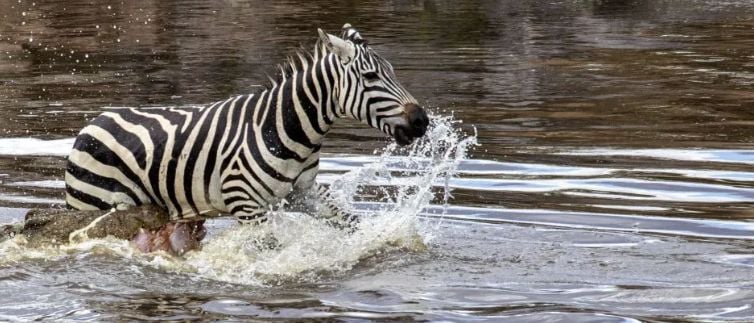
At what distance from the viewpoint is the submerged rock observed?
9688mm

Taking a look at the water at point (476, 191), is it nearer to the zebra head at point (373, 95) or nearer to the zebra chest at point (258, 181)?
the zebra chest at point (258, 181)

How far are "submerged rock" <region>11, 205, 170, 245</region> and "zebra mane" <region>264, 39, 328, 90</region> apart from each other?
1.17 m

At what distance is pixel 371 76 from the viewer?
30.7 ft

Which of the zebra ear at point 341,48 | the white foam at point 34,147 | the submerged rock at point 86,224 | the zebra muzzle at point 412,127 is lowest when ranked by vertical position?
the white foam at point 34,147

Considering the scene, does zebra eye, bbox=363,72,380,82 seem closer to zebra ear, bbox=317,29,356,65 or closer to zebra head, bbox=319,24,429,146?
zebra head, bbox=319,24,429,146

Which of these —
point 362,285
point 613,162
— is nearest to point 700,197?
point 613,162

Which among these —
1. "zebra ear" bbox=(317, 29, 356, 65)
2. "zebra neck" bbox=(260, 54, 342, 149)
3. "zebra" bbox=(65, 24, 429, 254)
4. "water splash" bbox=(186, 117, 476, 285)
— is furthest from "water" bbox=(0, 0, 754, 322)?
"zebra ear" bbox=(317, 29, 356, 65)

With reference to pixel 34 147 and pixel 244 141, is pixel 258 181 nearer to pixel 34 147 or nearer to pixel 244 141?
pixel 244 141

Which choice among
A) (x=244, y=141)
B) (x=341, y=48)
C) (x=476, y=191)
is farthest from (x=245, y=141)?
(x=476, y=191)

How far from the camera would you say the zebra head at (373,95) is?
363 inches

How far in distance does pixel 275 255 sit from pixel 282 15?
21342 mm

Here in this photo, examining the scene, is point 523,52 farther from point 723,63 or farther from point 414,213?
point 414,213

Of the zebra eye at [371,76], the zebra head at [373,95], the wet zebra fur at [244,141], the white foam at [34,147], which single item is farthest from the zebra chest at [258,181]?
the white foam at [34,147]

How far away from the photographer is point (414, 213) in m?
10.5
